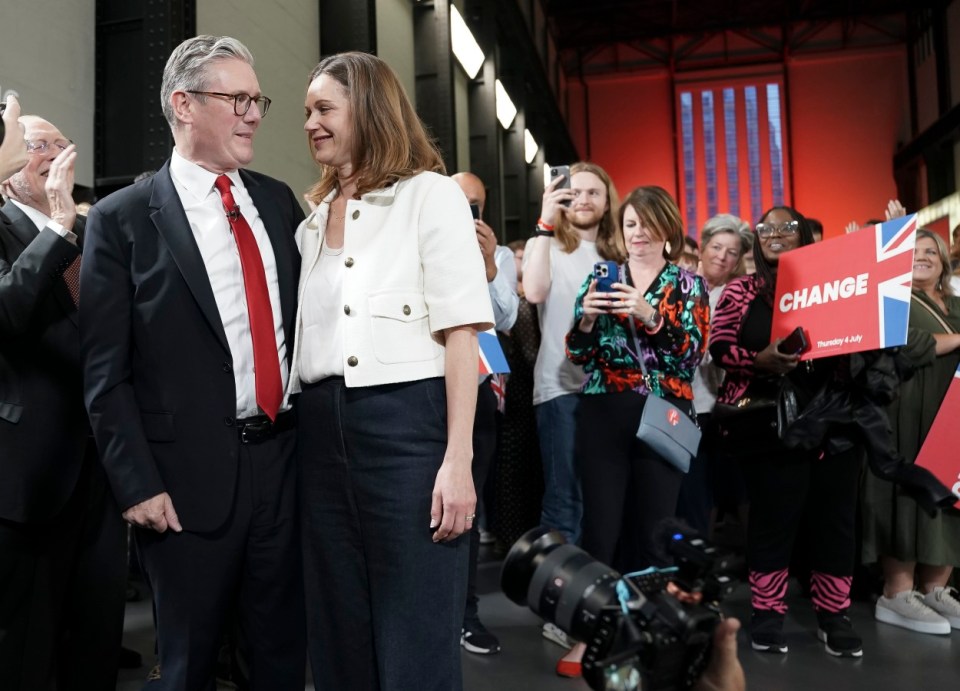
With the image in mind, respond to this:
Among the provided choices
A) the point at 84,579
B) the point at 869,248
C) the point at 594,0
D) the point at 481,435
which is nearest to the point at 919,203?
the point at 594,0

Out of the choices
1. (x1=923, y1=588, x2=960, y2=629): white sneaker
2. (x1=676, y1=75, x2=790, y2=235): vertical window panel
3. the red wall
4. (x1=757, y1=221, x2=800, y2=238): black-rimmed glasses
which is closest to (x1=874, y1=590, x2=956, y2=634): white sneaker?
(x1=923, y1=588, x2=960, y2=629): white sneaker

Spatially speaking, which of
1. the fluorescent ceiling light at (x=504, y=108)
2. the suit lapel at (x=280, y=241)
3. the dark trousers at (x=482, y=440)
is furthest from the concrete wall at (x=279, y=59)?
the fluorescent ceiling light at (x=504, y=108)

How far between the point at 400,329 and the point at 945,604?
2.76m

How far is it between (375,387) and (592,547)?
4.31ft

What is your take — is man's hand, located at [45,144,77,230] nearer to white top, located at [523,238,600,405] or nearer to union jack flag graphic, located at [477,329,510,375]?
union jack flag graphic, located at [477,329,510,375]

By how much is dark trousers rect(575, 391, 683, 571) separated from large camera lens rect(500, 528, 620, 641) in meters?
1.40

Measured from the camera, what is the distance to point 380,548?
1.48 metres

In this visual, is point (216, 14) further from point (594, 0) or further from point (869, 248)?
point (594, 0)

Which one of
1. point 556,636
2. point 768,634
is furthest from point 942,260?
point 556,636

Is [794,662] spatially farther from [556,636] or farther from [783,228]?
[783,228]

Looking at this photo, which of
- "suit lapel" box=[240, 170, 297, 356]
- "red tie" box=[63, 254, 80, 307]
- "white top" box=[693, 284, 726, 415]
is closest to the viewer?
"suit lapel" box=[240, 170, 297, 356]

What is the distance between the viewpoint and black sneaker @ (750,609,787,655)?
2836 mm

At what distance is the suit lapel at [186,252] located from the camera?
1.55m

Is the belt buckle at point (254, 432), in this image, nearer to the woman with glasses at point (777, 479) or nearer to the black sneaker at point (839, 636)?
the woman with glasses at point (777, 479)
